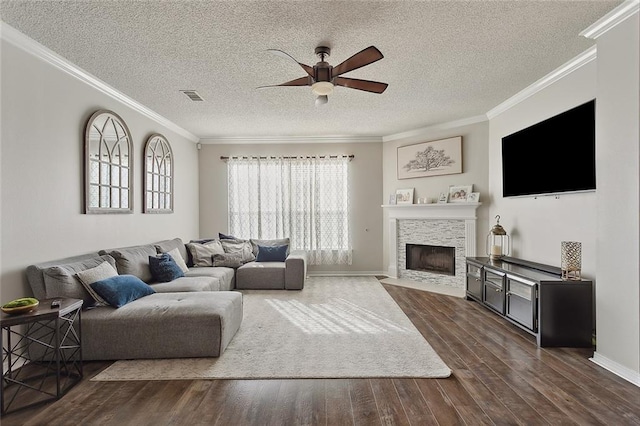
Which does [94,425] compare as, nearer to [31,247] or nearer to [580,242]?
[31,247]

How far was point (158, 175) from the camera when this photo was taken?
5.16 m

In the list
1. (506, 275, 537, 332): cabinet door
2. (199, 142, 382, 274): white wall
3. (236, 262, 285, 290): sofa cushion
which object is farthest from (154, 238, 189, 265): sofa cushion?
(506, 275, 537, 332): cabinet door

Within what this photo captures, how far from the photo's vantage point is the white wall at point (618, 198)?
2.50 meters

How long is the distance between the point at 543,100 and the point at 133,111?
5142 mm

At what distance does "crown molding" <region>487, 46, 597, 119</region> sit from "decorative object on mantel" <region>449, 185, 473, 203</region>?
1.17 metres

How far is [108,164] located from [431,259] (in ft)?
17.0

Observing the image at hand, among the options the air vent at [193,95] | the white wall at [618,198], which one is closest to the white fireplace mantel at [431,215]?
the white wall at [618,198]

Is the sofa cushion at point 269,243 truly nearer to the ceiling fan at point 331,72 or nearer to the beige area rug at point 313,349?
the beige area rug at point 313,349

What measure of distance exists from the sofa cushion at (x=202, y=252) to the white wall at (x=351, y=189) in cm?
115

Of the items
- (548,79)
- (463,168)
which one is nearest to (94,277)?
(548,79)

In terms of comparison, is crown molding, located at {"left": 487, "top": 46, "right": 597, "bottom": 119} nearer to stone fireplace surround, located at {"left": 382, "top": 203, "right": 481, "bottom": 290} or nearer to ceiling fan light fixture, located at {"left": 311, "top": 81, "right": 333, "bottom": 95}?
stone fireplace surround, located at {"left": 382, "top": 203, "right": 481, "bottom": 290}

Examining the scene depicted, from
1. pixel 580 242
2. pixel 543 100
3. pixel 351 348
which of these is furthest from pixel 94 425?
pixel 543 100

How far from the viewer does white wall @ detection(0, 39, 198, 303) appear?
2.73 meters

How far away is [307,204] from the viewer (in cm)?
664
